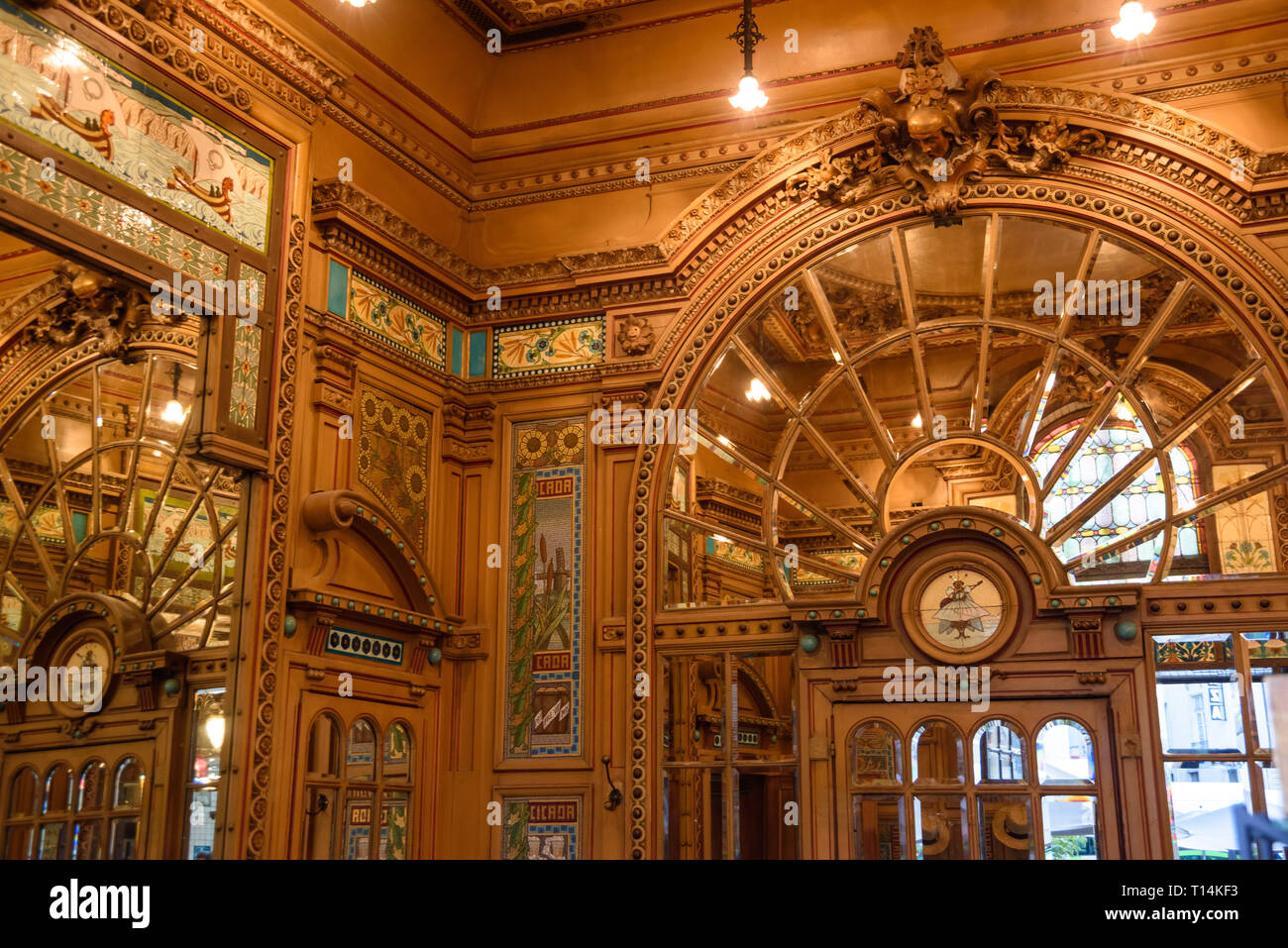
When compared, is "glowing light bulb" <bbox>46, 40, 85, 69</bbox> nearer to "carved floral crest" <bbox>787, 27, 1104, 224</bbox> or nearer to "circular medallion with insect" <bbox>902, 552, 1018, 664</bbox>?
"carved floral crest" <bbox>787, 27, 1104, 224</bbox>

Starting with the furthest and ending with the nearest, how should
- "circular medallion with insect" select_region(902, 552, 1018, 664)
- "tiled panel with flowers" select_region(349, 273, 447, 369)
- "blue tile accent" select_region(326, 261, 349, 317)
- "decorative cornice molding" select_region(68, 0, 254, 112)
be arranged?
"tiled panel with flowers" select_region(349, 273, 447, 369) → "blue tile accent" select_region(326, 261, 349, 317) → "circular medallion with insect" select_region(902, 552, 1018, 664) → "decorative cornice molding" select_region(68, 0, 254, 112)

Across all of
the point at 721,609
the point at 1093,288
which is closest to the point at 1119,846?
the point at 721,609

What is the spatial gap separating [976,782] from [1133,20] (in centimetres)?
470

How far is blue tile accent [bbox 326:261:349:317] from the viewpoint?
830 centimetres

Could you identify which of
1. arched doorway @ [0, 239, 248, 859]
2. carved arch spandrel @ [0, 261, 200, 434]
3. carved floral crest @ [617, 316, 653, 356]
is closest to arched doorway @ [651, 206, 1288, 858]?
carved floral crest @ [617, 316, 653, 356]

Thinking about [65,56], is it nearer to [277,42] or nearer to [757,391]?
[277,42]

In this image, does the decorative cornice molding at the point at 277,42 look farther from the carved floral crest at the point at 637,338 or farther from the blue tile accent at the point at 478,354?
the carved floral crest at the point at 637,338

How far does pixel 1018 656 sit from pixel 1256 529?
1573 mm

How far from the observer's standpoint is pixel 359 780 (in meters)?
8.01

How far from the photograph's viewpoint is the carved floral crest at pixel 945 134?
8.43m

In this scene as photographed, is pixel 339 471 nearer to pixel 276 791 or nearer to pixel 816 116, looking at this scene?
pixel 276 791

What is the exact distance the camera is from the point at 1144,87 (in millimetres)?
8438

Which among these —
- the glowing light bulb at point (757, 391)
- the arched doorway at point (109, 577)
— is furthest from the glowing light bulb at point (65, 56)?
the glowing light bulb at point (757, 391)

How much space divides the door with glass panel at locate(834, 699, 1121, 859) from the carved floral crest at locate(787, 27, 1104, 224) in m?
3.33
